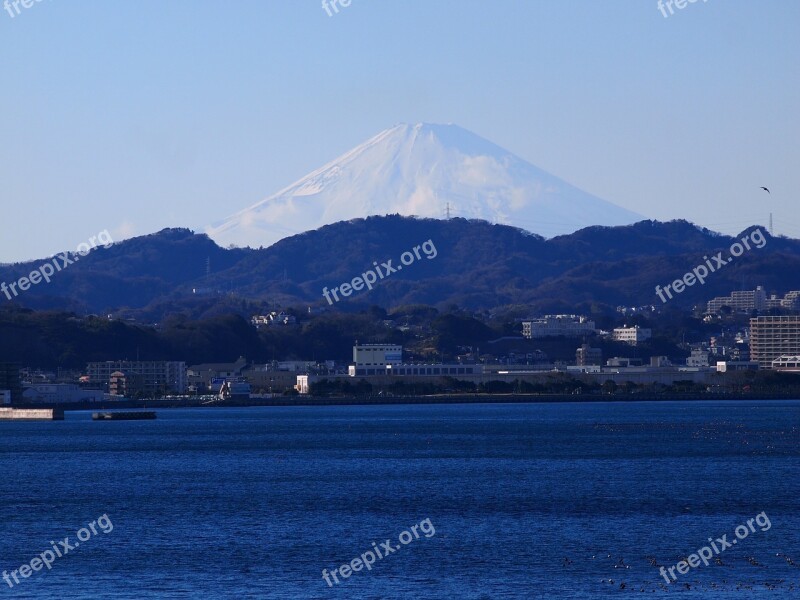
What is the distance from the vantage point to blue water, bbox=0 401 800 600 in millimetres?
25391

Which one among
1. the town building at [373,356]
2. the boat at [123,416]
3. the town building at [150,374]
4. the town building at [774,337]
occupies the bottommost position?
the boat at [123,416]

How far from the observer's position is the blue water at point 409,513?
25391mm

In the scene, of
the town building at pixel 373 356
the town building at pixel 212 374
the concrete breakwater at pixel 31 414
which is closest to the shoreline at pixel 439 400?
the town building at pixel 212 374

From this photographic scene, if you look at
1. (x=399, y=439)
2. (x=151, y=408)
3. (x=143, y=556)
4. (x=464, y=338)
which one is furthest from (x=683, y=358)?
(x=143, y=556)

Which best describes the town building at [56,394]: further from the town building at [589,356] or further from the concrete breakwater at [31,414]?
the town building at [589,356]

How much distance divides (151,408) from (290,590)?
310 ft

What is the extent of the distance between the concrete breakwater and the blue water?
26.6 m

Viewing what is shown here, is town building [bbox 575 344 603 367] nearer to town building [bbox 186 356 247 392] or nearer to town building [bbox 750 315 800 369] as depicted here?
town building [bbox 750 315 800 369]

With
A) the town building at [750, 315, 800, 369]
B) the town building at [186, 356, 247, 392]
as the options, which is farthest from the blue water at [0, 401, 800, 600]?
the town building at [750, 315, 800, 369]

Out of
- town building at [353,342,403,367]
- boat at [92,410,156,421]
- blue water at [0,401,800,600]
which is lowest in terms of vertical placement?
blue water at [0,401,800,600]

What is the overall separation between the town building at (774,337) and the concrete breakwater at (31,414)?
10068cm

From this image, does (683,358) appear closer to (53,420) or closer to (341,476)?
(53,420)

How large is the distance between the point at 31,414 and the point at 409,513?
6701 centimetres

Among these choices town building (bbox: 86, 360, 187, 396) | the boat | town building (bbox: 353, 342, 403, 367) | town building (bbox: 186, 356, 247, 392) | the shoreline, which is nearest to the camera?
the boat
